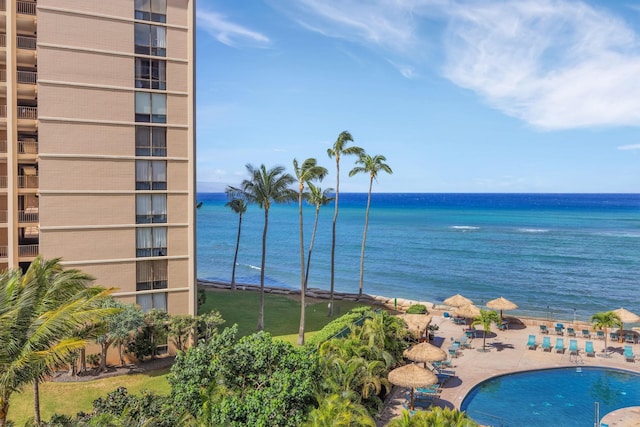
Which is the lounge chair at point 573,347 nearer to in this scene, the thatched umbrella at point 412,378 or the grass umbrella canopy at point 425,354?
the grass umbrella canopy at point 425,354

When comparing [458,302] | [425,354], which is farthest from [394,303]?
[425,354]

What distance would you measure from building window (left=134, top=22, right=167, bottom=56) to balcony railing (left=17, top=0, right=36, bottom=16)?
5.42 metres

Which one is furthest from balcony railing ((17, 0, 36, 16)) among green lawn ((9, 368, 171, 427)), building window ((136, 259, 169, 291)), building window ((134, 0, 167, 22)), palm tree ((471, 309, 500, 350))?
palm tree ((471, 309, 500, 350))

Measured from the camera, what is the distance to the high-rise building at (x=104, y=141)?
23.2 metres

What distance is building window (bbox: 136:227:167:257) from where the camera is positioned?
25016mm

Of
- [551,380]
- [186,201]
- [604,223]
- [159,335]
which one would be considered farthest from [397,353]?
[604,223]

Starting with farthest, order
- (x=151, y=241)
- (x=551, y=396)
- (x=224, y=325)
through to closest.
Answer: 1. (x=224, y=325)
2. (x=151, y=241)
3. (x=551, y=396)

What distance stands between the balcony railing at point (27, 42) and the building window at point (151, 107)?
613cm

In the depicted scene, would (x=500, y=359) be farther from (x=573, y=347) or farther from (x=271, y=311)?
(x=271, y=311)

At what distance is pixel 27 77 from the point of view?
24.4m

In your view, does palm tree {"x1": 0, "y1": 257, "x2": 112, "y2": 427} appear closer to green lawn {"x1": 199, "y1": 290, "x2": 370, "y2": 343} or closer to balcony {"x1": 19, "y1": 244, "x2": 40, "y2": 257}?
balcony {"x1": 19, "y1": 244, "x2": 40, "y2": 257}

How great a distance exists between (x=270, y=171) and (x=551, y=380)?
1787cm

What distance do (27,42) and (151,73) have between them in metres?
6.63

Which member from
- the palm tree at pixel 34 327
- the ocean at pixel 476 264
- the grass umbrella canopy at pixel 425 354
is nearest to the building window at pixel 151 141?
the palm tree at pixel 34 327
